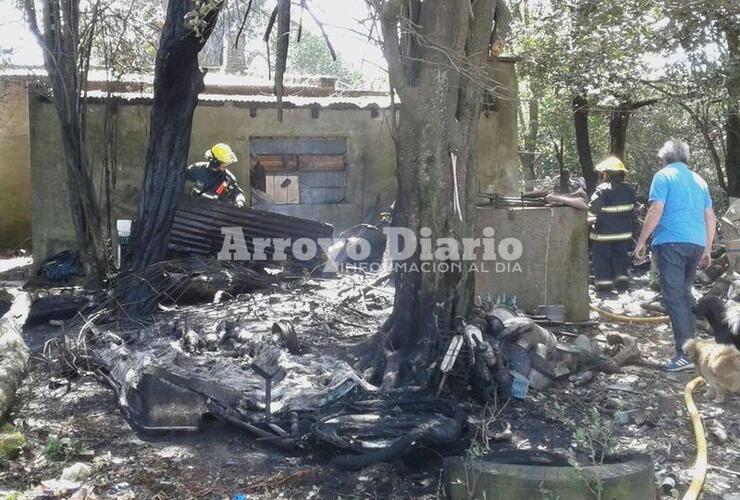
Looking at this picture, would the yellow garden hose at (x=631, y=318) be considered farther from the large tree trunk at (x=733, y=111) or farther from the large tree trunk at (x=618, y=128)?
the large tree trunk at (x=618, y=128)

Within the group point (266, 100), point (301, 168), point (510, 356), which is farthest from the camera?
point (301, 168)

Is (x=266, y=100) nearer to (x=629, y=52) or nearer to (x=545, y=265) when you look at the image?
(x=629, y=52)

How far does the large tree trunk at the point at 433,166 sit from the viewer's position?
6344 mm

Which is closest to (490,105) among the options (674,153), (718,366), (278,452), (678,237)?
(674,153)

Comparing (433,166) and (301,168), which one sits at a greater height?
(433,166)

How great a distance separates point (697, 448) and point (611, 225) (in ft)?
18.9

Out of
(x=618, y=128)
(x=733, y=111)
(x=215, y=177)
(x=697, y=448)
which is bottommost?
(x=697, y=448)

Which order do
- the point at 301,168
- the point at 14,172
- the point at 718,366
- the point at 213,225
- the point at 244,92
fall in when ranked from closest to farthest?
1. the point at 718,366
2. the point at 213,225
3. the point at 301,168
4. the point at 244,92
5. the point at 14,172

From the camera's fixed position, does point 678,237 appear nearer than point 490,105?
Yes

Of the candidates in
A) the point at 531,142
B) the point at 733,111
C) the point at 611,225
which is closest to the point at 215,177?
the point at 611,225

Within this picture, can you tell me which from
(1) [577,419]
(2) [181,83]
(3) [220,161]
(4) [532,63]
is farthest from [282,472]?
(4) [532,63]

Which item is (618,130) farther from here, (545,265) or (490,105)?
(545,265)

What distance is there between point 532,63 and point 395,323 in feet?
29.2

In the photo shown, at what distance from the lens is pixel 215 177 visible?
12086 millimetres
